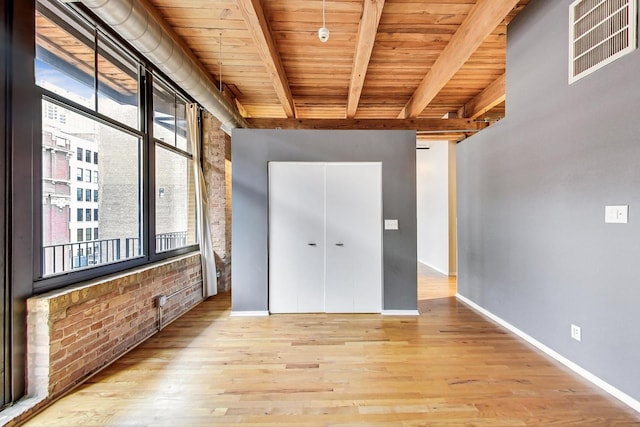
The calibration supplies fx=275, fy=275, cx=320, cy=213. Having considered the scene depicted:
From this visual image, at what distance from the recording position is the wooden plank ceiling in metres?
2.67

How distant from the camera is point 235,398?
2.08 metres

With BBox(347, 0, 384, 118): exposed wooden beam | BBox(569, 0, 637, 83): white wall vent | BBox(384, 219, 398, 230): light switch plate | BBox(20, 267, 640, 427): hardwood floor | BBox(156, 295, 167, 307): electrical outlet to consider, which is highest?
BBox(347, 0, 384, 118): exposed wooden beam

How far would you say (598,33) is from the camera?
217 centimetres

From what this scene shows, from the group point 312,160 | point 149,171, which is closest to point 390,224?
point 312,160

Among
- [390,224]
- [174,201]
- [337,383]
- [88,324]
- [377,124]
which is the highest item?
[377,124]

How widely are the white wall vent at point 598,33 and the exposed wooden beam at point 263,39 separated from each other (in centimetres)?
273

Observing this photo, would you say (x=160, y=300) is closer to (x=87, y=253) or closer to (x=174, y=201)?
(x=87, y=253)

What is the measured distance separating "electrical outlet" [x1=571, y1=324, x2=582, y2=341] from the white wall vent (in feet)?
7.02

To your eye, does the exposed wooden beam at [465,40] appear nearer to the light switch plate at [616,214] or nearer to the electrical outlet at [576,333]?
the light switch plate at [616,214]

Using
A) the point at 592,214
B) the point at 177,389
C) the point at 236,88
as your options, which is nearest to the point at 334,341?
the point at 177,389

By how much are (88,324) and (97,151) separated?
158cm

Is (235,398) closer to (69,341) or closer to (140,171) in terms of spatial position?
(69,341)

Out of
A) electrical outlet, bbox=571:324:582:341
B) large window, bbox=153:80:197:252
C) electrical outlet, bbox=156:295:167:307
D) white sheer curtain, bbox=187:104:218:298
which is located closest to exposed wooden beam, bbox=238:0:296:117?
white sheer curtain, bbox=187:104:218:298

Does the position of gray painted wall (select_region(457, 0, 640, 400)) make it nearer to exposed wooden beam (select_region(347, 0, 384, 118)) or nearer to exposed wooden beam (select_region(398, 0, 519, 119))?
exposed wooden beam (select_region(398, 0, 519, 119))
